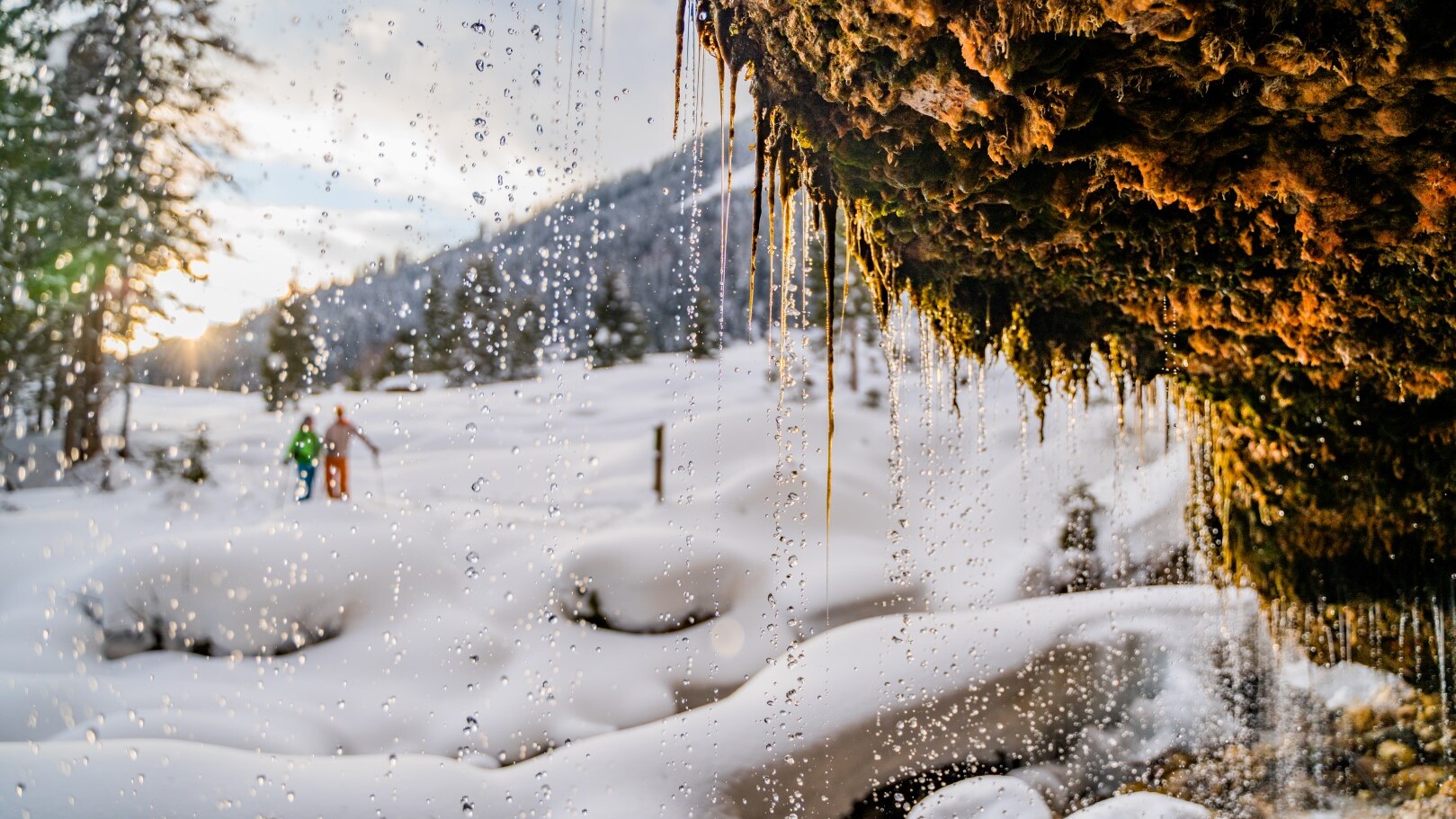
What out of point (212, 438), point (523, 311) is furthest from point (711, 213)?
point (212, 438)

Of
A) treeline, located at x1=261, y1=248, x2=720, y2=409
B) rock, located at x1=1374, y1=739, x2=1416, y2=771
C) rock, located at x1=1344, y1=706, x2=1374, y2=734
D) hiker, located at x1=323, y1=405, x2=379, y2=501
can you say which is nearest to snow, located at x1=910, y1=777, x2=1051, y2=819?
rock, located at x1=1374, y1=739, x2=1416, y2=771

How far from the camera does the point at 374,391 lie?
23734mm

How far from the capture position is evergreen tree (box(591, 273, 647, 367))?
1120 inches

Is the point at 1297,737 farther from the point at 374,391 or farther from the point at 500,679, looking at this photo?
the point at 374,391

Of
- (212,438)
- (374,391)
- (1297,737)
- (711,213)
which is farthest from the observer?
(711,213)

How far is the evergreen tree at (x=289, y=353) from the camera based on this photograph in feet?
56.9

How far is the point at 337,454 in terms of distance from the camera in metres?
11.1

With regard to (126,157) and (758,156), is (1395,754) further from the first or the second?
(126,157)

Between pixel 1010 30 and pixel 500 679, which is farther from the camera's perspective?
pixel 500 679

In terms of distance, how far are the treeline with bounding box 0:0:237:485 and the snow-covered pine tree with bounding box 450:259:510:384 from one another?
48.5ft

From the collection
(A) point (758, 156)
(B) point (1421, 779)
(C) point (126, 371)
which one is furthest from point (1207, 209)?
(C) point (126, 371)

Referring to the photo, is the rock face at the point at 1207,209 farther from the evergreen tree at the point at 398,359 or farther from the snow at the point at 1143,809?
the evergreen tree at the point at 398,359

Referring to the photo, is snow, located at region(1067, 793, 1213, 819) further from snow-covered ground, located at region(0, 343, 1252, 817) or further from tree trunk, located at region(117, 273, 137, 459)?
tree trunk, located at region(117, 273, 137, 459)

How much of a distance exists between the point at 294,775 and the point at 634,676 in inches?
155
